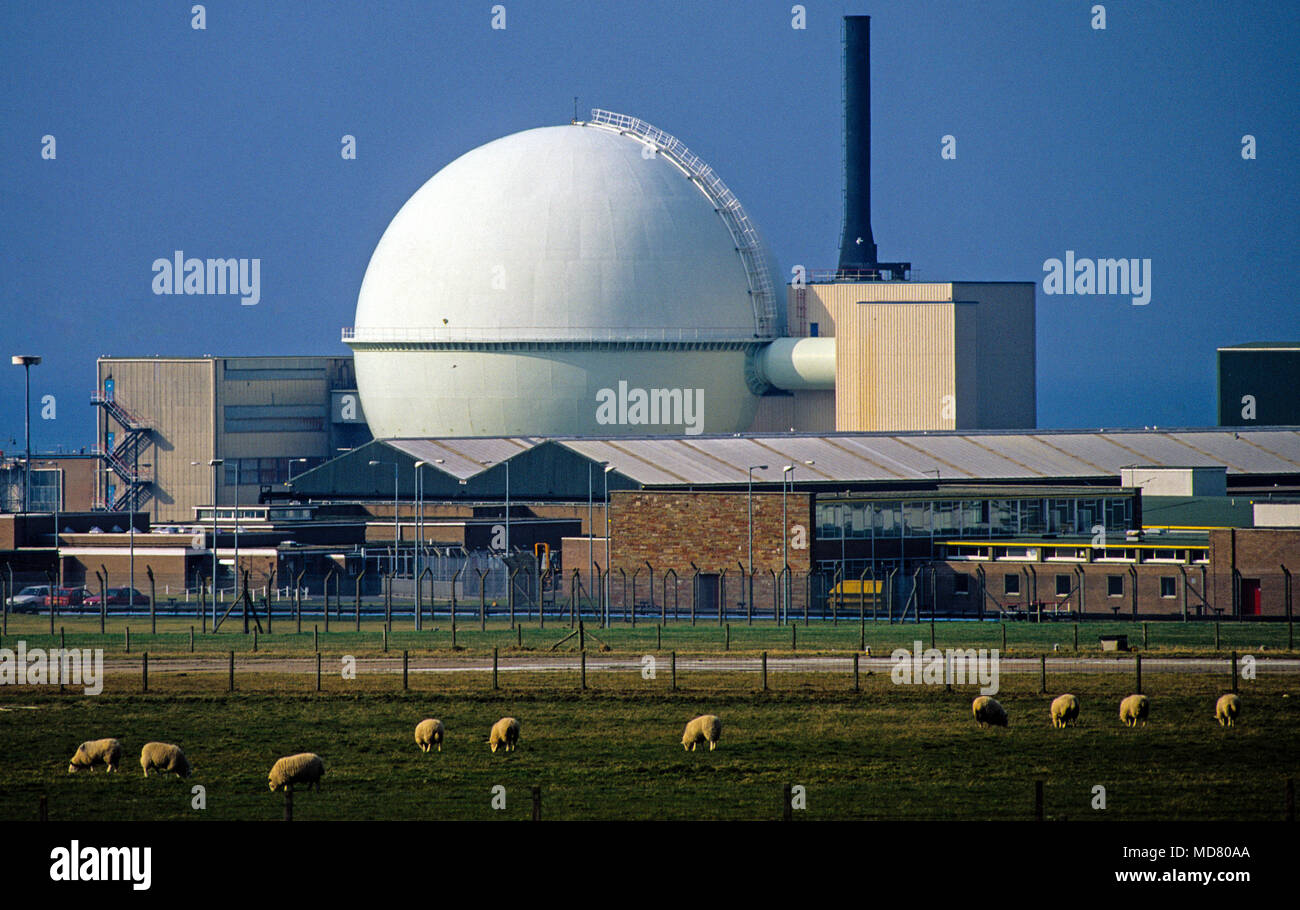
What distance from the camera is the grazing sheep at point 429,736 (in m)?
24.2

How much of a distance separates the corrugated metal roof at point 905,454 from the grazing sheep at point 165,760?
38.9 meters

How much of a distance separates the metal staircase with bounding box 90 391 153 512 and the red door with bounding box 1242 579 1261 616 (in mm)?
51306

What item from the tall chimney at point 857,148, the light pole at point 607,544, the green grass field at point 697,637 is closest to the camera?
the green grass field at point 697,637

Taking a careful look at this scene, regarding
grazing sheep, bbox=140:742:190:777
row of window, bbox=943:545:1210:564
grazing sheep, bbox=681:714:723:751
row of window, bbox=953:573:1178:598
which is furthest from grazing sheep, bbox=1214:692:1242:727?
row of window, bbox=943:545:1210:564

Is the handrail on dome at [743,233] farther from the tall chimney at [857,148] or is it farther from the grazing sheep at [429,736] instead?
the grazing sheep at [429,736]

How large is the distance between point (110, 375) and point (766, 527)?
41082mm

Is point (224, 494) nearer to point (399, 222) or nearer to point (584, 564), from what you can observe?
point (399, 222)

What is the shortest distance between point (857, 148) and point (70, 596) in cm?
Result: 5048

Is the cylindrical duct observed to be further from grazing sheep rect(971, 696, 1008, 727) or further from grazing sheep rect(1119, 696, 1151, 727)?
grazing sheep rect(971, 696, 1008, 727)

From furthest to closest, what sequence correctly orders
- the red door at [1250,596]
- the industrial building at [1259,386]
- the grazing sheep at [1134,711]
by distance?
the industrial building at [1259,386]
the red door at [1250,596]
the grazing sheep at [1134,711]

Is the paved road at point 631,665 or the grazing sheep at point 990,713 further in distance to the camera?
the paved road at point 631,665

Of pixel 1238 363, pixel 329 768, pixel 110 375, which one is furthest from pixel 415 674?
pixel 1238 363

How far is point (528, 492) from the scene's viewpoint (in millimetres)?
65875

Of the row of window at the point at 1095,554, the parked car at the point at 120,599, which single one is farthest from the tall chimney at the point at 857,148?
the parked car at the point at 120,599
